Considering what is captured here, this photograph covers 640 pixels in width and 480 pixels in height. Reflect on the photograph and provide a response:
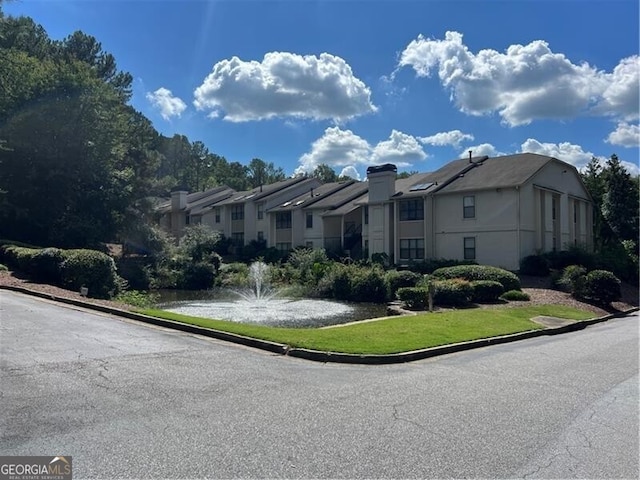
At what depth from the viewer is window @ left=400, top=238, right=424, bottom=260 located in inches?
1438

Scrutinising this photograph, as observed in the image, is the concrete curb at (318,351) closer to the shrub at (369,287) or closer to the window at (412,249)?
the shrub at (369,287)

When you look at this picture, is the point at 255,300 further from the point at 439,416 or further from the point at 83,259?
the point at 439,416

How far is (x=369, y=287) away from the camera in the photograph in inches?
1049

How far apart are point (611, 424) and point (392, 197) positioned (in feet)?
104

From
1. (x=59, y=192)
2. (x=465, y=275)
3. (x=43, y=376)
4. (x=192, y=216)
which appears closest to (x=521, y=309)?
(x=465, y=275)

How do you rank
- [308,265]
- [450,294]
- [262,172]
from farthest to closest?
1. [262,172]
2. [308,265]
3. [450,294]

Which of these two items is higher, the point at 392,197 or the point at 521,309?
the point at 392,197

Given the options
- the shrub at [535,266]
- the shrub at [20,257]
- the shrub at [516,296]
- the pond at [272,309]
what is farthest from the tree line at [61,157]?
the shrub at [535,266]

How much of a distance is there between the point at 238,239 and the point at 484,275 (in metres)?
32.3

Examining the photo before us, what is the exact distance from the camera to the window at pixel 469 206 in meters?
34.1

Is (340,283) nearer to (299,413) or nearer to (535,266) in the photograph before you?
(535,266)

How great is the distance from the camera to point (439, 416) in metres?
6.36

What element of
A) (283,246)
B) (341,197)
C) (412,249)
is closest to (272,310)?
(412,249)

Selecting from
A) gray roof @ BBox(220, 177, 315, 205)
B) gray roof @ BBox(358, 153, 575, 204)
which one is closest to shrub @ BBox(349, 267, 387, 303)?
gray roof @ BBox(358, 153, 575, 204)
